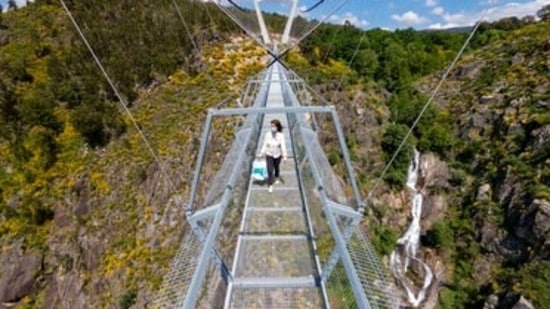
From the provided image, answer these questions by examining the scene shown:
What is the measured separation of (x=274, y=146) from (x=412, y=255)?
24187 mm

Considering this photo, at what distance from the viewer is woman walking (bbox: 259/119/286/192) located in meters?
6.51

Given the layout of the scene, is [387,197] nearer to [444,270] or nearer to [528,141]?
[444,270]

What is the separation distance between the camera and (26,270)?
76.8 feet

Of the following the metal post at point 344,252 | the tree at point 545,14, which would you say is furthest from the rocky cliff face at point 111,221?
the tree at point 545,14

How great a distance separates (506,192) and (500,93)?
10332mm

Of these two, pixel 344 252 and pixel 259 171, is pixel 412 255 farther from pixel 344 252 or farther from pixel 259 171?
pixel 344 252

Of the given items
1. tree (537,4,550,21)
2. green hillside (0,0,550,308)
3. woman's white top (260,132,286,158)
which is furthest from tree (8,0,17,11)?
tree (537,4,550,21)

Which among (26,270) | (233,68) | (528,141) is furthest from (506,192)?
(26,270)

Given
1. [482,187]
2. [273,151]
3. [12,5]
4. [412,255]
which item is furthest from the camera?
[12,5]

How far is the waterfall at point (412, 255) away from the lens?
85.5 feet

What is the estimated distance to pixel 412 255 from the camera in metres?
28.5

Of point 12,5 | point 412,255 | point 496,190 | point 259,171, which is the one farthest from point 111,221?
point 12,5

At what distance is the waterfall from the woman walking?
21232 millimetres

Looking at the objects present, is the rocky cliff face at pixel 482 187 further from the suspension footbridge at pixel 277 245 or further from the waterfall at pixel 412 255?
the suspension footbridge at pixel 277 245
